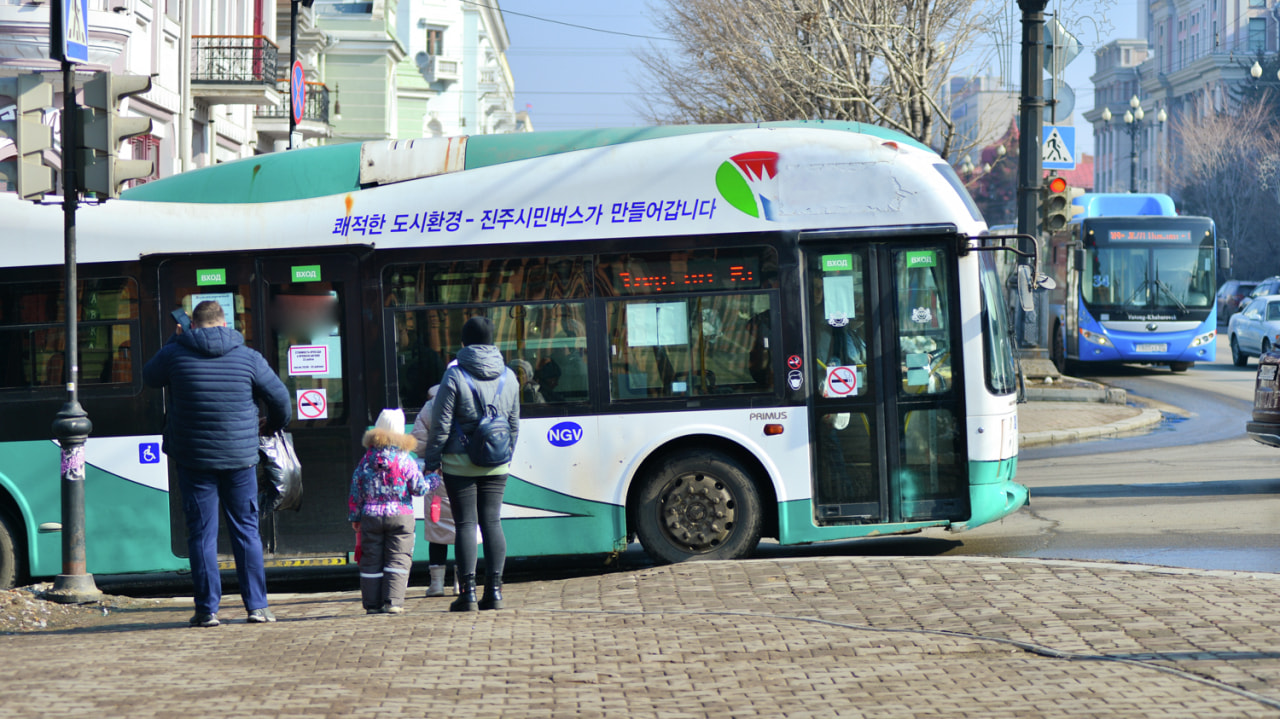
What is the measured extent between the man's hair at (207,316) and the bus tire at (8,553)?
9.37 feet

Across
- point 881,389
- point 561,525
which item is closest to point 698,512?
point 561,525

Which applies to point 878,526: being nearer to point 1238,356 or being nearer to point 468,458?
point 468,458

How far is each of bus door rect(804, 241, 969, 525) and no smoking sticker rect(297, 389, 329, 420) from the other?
320cm

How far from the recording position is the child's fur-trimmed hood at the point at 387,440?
7.66 m

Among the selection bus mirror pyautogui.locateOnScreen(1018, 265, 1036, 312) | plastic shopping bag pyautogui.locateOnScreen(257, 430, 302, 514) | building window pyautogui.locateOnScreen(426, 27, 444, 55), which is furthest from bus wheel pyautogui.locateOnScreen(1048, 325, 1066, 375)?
building window pyautogui.locateOnScreen(426, 27, 444, 55)

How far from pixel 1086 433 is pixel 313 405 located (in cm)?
1124

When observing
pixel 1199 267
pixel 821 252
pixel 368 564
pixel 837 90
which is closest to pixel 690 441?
pixel 821 252

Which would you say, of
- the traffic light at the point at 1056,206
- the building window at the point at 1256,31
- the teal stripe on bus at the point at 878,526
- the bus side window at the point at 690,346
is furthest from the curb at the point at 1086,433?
the building window at the point at 1256,31

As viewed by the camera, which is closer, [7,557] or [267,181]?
[7,557]

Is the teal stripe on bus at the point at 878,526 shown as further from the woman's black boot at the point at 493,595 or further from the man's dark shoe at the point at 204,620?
the man's dark shoe at the point at 204,620

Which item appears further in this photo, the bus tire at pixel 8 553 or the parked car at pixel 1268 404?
the parked car at pixel 1268 404

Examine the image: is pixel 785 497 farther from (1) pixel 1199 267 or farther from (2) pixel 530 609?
(1) pixel 1199 267

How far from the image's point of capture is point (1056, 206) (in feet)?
61.3

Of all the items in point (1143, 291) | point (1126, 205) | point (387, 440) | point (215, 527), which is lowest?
point (215, 527)
